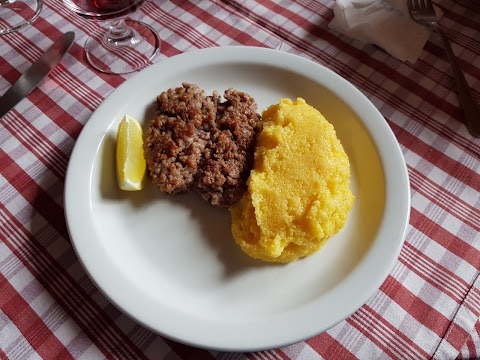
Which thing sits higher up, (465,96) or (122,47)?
(465,96)

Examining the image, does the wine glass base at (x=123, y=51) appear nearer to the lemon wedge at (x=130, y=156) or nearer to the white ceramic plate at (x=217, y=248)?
the white ceramic plate at (x=217, y=248)

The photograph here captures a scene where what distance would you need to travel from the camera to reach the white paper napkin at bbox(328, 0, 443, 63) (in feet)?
6.76

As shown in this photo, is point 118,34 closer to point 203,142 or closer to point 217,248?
point 203,142

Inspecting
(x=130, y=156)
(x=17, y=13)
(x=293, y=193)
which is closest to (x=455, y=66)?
(x=293, y=193)

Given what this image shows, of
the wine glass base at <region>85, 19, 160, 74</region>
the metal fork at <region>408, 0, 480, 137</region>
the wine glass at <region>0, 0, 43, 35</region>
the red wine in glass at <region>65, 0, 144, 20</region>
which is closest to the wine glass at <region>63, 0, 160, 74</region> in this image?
the wine glass base at <region>85, 19, 160, 74</region>

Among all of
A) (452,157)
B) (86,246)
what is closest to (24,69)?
(86,246)

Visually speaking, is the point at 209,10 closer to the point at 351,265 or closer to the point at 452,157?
the point at 452,157

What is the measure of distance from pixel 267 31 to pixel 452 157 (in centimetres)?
102

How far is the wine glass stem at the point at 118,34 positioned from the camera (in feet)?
6.87

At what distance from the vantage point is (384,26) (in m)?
2.09

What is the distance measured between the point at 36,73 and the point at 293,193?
125cm

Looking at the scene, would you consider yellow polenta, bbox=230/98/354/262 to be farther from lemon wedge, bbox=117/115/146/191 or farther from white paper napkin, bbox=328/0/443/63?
white paper napkin, bbox=328/0/443/63

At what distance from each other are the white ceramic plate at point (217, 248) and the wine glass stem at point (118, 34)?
0.40m

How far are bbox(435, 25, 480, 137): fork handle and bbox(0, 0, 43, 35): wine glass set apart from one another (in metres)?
1.92
